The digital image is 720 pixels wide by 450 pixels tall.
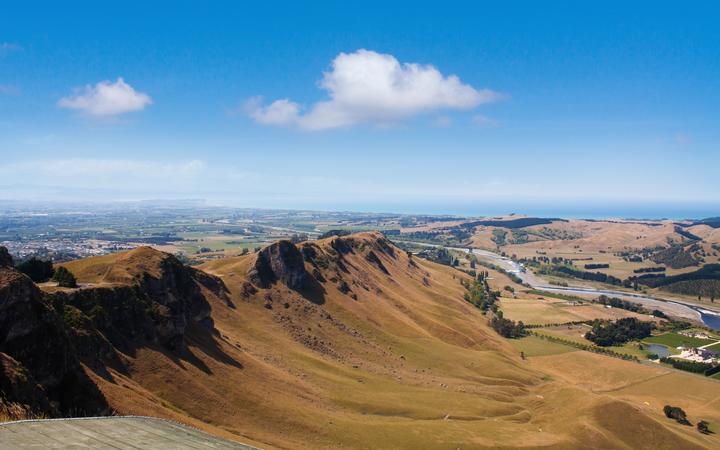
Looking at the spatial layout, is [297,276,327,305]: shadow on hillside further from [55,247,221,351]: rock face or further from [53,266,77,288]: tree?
[53,266,77,288]: tree

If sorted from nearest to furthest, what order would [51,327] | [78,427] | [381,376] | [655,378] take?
[78,427] < [51,327] < [381,376] < [655,378]

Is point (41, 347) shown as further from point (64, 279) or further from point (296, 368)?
point (296, 368)

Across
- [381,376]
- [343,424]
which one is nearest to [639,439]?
[381,376]

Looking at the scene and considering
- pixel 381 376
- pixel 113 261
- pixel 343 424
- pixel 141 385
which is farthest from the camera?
pixel 381 376

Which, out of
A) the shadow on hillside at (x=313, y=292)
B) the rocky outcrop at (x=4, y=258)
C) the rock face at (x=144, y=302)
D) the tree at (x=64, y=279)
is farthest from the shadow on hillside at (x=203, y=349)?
the shadow on hillside at (x=313, y=292)

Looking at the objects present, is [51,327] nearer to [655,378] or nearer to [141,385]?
[141,385]

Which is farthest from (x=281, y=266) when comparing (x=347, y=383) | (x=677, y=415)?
(x=677, y=415)

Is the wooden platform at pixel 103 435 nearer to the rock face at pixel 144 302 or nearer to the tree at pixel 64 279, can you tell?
the rock face at pixel 144 302
